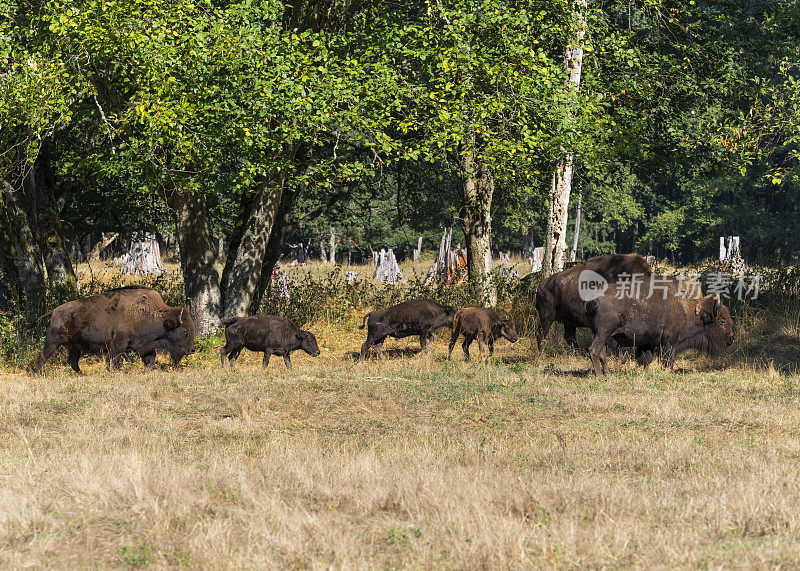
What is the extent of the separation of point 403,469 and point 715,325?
8.72m

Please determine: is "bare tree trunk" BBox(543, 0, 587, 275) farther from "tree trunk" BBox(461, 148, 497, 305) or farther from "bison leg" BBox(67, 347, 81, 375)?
"bison leg" BBox(67, 347, 81, 375)

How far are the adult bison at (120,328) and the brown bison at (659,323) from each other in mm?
7074

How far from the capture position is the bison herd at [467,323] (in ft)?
44.0

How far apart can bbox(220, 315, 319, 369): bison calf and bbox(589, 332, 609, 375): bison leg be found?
5275mm

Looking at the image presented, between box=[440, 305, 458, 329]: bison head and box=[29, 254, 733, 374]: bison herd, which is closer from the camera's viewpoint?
box=[29, 254, 733, 374]: bison herd


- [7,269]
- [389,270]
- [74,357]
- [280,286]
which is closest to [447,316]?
[74,357]

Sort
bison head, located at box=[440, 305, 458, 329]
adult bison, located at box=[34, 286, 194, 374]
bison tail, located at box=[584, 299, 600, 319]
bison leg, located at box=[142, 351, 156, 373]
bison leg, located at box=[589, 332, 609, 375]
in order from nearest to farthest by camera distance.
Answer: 1. bison leg, located at box=[589, 332, 609, 375]
2. bison tail, located at box=[584, 299, 600, 319]
3. adult bison, located at box=[34, 286, 194, 374]
4. bison leg, located at box=[142, 351, 156, 373]
5. bison head, located at box=[440, 305, 458, 329]

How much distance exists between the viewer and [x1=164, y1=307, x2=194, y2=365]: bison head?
14.4 m

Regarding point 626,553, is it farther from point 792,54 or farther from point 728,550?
point 792,54

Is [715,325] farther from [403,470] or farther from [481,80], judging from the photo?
[403,470]

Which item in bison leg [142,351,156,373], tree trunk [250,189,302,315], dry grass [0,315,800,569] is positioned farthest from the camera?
tree trunk [250,189,302,315]

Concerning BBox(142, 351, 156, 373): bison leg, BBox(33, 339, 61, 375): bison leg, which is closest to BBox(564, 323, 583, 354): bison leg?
BBox(142, 351, 156, 373): bison leg

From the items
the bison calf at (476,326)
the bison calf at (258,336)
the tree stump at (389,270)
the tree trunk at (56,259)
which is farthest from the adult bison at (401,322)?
the tree stump at (389,270)

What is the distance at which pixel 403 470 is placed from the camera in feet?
24.5
